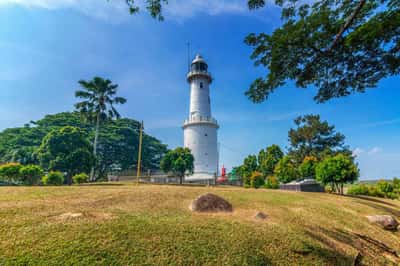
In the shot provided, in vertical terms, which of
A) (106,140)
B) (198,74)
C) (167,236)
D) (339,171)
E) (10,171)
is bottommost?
(167,236)

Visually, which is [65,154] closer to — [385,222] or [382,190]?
[385,222]

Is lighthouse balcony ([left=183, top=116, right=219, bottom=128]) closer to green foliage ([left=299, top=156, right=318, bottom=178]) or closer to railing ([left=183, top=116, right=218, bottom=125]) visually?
railing ([left=183, top=116, right=218, bottom=125])

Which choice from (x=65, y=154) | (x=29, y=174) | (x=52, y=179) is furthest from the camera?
(x=65, y=154)

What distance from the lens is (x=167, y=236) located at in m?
4.53

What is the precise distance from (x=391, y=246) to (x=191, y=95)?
2581cm

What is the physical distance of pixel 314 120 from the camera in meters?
30.0

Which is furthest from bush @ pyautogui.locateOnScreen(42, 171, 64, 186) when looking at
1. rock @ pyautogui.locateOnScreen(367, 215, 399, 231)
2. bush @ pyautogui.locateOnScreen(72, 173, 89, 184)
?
rock @ pyautogui.locateOnScreen(367, 215, 399, 231)

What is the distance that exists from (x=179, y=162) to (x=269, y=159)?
426 inches

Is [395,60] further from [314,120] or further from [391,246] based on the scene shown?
[314,120]

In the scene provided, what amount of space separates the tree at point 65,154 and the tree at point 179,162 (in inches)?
295

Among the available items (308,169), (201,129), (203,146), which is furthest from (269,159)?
(201,129)

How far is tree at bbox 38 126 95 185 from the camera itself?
53.6 feet

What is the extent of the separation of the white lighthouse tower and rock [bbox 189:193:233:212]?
17.9 metres

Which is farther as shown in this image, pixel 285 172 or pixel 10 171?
pixel 285 172
